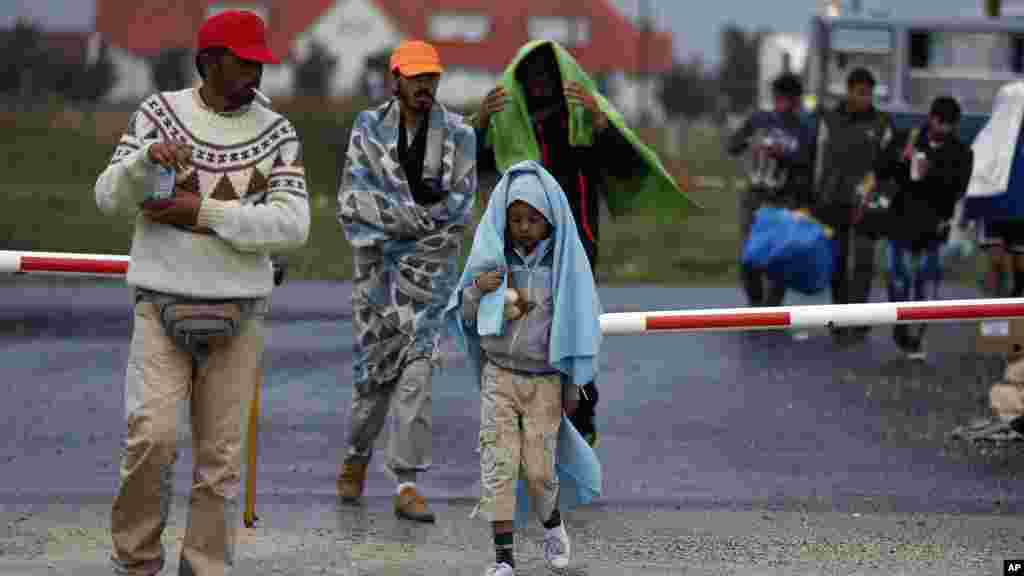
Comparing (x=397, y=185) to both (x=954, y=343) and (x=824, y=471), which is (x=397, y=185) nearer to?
(x=824, y=471)

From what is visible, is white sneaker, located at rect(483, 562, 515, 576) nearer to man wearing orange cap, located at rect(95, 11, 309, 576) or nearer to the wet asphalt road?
the wet asphalt road

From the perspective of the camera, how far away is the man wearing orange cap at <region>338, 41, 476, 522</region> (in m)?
8.09

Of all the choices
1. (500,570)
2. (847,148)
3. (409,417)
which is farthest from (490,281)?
(847,148)

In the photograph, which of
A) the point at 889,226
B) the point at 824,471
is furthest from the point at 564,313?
the point at 889,226

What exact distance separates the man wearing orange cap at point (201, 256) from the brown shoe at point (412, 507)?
4.61 feet

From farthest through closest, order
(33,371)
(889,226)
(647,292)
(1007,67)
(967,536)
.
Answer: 1. (1007,67)
2. (647,292)
3. (889,226)
4. (33,371)
5. (967,536)

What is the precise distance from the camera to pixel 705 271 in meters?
19.5

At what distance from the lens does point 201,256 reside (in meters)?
6.35

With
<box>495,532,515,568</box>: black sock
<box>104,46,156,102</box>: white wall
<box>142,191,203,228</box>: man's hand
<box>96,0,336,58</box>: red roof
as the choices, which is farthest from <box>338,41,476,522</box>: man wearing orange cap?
<box>104,46,156,102</box>: white wall

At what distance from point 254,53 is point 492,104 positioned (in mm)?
2442

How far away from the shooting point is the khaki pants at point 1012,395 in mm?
9875

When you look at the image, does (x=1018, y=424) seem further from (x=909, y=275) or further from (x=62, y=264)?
(x=62, y=264)

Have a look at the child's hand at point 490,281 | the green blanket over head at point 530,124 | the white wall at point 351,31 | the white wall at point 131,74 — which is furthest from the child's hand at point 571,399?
the white wall at point 351,31

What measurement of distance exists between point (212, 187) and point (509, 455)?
146cm
